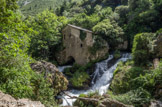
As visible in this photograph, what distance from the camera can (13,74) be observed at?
435 centimetres

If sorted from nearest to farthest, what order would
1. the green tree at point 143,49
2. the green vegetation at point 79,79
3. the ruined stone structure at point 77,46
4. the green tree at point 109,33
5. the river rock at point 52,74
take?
the river rock at point 52,74 → the green tree at point 143,49 → the green vegetation at point 79,79 → the ruined stone structure at point 77,46 → the green tree at point 109,33

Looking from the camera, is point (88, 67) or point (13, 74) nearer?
point (13, 74)

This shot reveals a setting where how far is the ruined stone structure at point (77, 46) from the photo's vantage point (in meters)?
17.8

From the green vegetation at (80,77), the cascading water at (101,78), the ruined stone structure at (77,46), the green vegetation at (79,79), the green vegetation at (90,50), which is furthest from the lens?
the ruined stone structure at (77,46)

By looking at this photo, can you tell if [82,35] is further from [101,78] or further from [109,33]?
[101,78]

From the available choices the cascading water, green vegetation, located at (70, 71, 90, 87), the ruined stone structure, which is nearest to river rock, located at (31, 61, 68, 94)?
the cascading water

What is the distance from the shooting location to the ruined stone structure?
1783cm

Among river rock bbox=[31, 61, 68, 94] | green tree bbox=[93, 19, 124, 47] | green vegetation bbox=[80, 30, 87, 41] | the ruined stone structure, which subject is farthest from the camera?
green tree bbox=[93, 19, 124, 47]

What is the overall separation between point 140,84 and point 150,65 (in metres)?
3.28

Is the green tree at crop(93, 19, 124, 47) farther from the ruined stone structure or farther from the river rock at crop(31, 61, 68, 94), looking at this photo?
the river rock at crop(31, 61, 68, 94)

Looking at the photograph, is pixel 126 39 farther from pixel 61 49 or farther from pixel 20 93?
pixel 20 93

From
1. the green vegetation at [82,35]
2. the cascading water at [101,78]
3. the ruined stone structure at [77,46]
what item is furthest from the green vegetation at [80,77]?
the green vegetation at [82,35]

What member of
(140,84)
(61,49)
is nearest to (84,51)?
(61,49)

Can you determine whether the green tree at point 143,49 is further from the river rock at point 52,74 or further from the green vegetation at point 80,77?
the river rock at point 52,74
